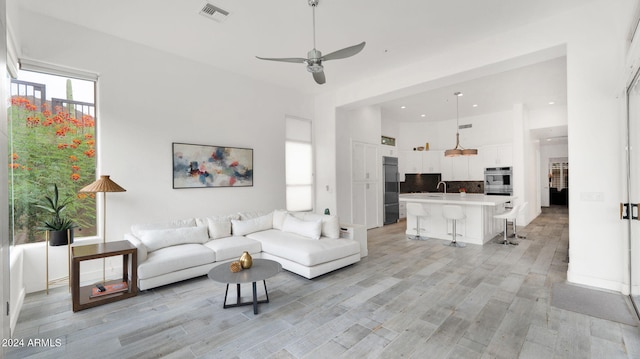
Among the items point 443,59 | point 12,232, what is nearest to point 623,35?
point 443,59

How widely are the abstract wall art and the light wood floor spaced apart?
1774 mm

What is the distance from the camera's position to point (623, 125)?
3115 millimetres

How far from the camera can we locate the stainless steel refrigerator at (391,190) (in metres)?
7.93

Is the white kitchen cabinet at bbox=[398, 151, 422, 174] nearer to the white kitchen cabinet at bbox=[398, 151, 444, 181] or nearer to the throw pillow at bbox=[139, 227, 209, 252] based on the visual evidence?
the white kitchen cabinet at bbox=[398, 151, 444, 181]

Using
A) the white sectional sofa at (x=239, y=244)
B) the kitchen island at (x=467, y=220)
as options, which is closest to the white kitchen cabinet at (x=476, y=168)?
the kitchen island at (x=467, y=220)

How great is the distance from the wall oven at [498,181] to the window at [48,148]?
360 inches

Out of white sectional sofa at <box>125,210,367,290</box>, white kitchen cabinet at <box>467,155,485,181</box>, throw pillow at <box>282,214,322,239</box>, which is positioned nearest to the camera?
white sectional sofa at <box>125,210,367,290</box>

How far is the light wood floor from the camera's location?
2.21m

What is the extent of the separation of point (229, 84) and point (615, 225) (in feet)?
19.4

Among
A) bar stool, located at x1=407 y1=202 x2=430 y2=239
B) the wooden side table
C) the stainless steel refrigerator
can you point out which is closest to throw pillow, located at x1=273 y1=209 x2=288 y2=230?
the wooden side table

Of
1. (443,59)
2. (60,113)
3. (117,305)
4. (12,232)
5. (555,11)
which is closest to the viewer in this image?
(117,305)

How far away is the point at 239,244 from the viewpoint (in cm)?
412

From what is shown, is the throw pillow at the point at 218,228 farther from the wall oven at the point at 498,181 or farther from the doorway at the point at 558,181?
the doorway at the point at 558,181

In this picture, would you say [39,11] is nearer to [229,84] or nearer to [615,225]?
[229,84]
